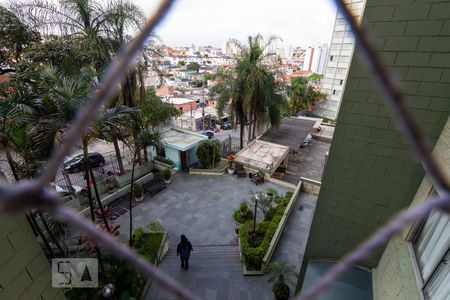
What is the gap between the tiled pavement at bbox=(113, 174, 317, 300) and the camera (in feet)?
22.6

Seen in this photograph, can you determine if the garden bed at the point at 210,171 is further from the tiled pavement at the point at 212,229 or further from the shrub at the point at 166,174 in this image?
the shrub at the point at 166,174

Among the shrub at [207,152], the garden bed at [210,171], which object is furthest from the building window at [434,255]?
the shrub at [207,152]

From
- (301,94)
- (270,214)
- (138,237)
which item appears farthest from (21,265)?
(301,94)

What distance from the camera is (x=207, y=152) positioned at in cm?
1373

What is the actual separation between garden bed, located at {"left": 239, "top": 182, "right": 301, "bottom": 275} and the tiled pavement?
310 millimetres

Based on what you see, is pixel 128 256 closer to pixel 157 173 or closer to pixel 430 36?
pixel 430 36

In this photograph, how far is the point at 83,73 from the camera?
4.76m

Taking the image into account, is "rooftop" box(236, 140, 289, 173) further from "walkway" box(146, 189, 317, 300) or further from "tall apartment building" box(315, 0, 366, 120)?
"tall apartment building" box(315, 0, 366, 120)

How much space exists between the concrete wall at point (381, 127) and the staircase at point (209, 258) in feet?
13.5

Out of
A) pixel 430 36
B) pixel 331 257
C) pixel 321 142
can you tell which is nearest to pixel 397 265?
pixel 331 257

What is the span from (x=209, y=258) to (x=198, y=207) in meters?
3.11

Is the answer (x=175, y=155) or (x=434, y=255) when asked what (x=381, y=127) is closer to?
(x=434, y=255)

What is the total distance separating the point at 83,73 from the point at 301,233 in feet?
29.7

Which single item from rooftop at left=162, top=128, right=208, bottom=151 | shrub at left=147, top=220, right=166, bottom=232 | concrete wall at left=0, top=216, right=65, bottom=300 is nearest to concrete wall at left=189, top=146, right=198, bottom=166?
rooftop at left=162, top=128, right=208, bottom=151
